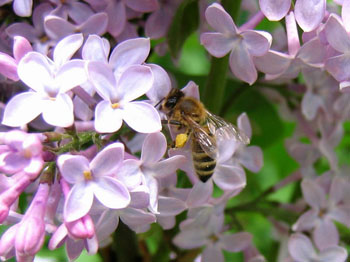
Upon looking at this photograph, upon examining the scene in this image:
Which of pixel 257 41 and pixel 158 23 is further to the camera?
pixel 158 23

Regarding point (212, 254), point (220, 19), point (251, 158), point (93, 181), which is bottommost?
point (212, 254)

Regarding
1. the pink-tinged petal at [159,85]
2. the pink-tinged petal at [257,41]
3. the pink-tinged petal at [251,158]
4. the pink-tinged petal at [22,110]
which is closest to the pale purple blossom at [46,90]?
the pink-tinged petal at [22,110]

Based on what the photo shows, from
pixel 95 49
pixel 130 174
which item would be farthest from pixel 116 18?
pixel 130 174

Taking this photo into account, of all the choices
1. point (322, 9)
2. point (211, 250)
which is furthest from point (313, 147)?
point (322, 9)

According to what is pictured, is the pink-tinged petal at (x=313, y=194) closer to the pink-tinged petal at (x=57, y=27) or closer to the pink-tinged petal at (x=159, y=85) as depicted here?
the pink-tinged petal at (x=159, y=85)

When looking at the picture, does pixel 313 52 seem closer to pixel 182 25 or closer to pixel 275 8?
pixel 275 8

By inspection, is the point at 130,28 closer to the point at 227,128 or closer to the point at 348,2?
the point at 227,128
